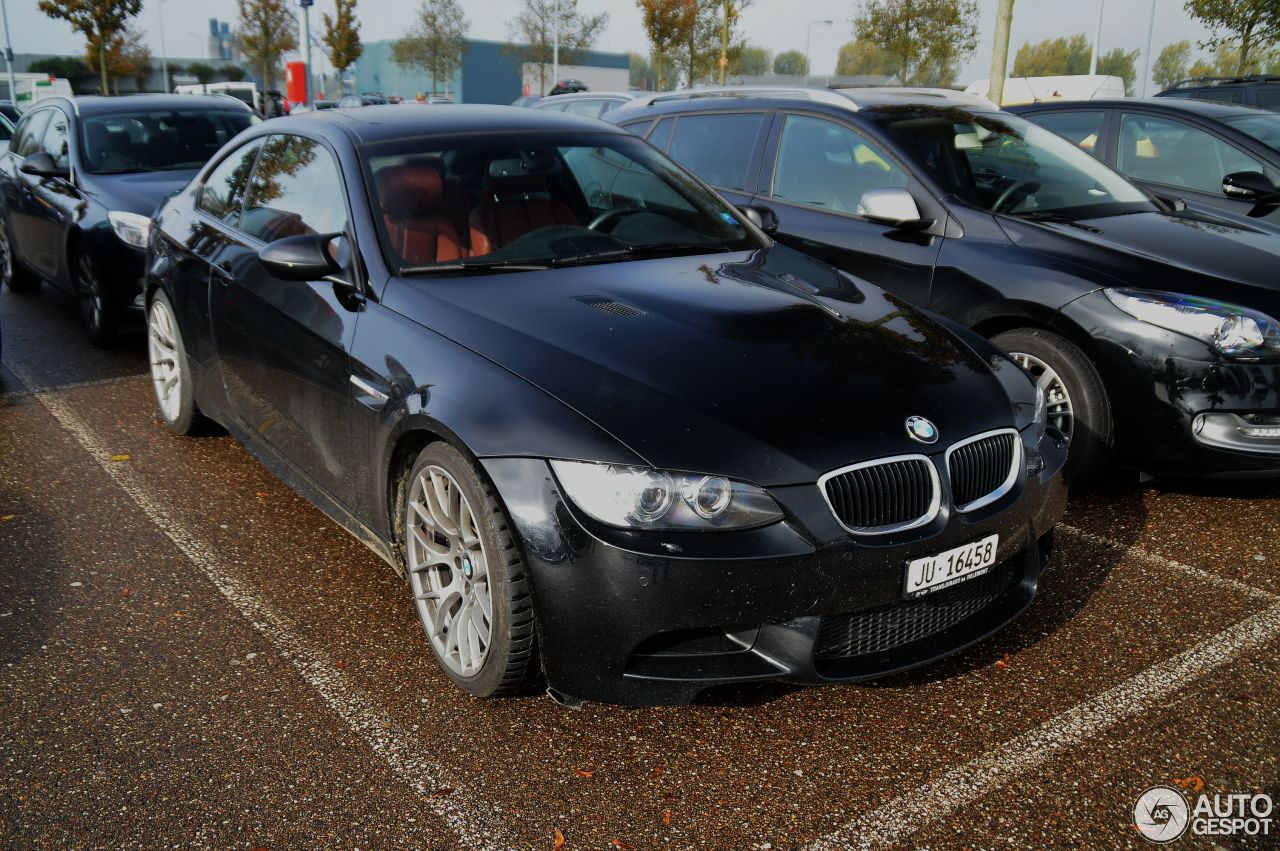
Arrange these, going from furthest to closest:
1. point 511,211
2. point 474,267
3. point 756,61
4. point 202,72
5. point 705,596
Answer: point 756,61
point 202,72
point 511,211
point 474,267
point 705,596

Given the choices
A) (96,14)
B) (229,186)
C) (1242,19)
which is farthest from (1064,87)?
(96,14)

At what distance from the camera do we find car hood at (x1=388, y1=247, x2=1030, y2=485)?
8.99 ft

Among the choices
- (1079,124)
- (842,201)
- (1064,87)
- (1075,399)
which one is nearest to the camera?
(1075,399)

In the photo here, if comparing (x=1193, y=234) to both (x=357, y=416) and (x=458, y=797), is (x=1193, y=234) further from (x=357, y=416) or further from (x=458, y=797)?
(x=458, y=797)

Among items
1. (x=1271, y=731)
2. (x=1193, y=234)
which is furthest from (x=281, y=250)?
(x=1193, y=234)

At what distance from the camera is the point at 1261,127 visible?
7.15 meters

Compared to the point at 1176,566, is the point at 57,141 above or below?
above

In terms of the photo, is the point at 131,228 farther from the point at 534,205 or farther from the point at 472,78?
the point at 472,78

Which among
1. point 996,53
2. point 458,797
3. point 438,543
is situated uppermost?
point 996,53

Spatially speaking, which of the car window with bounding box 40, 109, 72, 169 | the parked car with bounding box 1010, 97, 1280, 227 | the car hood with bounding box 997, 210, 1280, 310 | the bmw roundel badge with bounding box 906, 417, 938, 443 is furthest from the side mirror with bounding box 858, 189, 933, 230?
the car window with bounding box 40, 109, 72, 169

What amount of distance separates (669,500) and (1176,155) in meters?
5.98

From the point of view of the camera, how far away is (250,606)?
369 centimetres

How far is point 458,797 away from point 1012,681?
5.41ft

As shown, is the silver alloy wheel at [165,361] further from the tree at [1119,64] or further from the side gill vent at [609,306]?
the tree at [1119,64]
